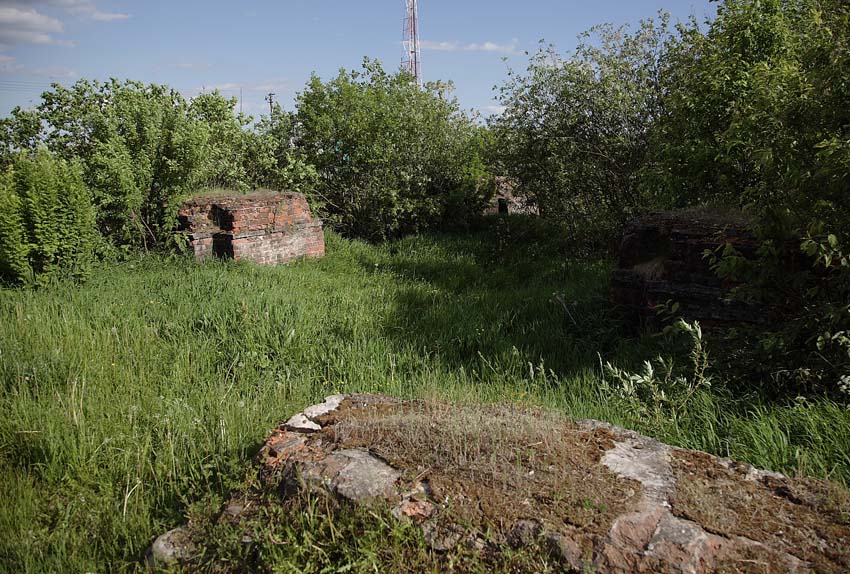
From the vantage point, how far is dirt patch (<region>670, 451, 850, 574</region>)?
2.19m

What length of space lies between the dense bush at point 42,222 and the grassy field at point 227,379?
38 cm

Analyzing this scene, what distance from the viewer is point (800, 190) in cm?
452

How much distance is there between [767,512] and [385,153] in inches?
452

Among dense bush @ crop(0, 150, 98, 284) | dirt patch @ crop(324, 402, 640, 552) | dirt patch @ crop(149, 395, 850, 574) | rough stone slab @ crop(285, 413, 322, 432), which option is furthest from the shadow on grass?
dense bush @ crop(0, 150, 98, 284)

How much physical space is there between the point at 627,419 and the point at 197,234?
744cm

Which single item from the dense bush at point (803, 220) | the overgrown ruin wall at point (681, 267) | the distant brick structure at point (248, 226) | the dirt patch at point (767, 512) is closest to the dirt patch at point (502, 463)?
the dirt patch at point (767, 512)

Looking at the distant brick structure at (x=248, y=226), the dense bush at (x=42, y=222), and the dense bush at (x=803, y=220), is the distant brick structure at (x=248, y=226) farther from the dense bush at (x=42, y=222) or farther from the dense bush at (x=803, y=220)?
the dense bush at (x=803, y=220)

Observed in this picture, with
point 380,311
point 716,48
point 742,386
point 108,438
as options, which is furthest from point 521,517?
point 716,48

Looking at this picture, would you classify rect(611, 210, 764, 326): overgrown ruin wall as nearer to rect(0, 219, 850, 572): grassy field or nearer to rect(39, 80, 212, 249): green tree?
rect(0, 219, 850, 572): grassy field

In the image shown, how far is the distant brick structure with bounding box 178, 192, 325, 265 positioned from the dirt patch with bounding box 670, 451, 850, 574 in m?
8.11

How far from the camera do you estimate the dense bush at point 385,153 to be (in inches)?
513

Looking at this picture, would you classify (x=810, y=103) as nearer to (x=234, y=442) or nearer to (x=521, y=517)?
(x=521, y=517)

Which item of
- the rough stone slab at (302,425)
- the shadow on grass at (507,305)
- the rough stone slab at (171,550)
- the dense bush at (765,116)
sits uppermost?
the dense bush at (765,116)

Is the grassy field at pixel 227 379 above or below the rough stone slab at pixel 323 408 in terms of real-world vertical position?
below
